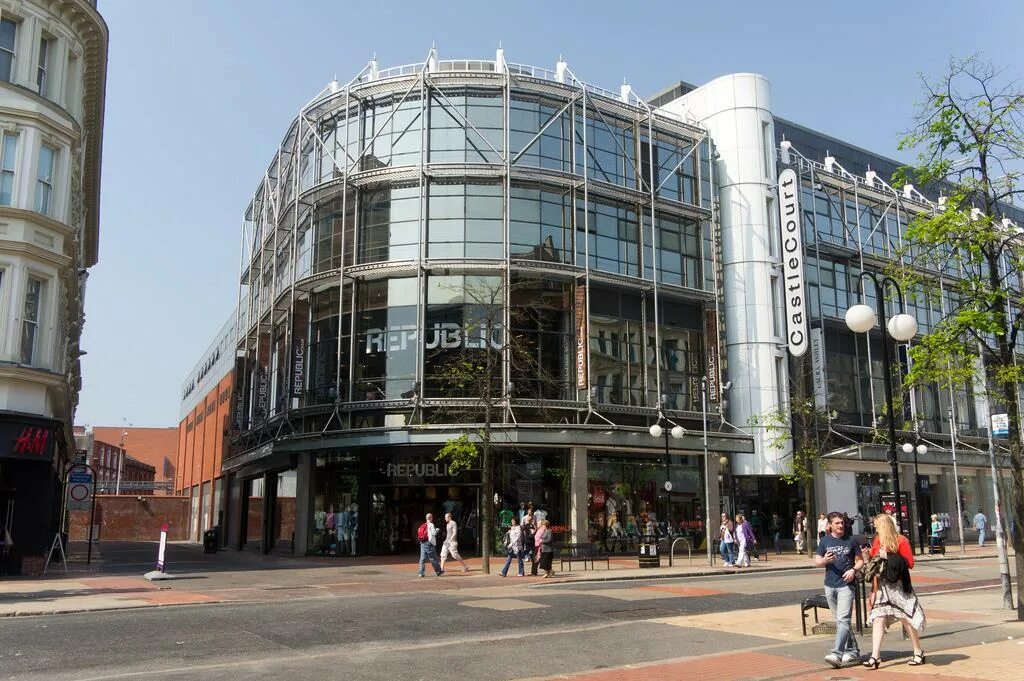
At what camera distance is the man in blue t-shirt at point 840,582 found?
10.1m

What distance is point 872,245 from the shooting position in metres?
48.6

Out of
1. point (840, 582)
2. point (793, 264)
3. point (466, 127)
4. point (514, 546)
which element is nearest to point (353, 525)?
point (514, 546)

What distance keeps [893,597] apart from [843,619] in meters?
0.65

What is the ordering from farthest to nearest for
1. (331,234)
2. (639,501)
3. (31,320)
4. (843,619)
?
1. (331,234)
2. (639,501)
3. (31,320)
4. (843,619)

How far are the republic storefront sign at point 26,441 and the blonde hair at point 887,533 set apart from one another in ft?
69.3

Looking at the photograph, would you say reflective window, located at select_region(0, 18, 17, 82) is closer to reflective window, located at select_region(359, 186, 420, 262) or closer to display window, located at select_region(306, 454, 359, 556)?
reflective window, located at select_region(359, 186, 420, 262)

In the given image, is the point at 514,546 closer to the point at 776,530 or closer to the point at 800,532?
the point at 800,532

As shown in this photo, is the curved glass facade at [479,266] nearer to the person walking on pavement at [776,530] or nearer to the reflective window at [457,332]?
the reflective window at [457,332]

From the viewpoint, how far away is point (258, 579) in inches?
941

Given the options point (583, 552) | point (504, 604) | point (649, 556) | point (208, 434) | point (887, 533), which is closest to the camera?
point (887, 533)

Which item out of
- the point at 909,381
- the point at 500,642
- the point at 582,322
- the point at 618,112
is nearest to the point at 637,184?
the point at 618,112

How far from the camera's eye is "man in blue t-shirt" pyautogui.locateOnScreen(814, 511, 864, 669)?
1014 cm

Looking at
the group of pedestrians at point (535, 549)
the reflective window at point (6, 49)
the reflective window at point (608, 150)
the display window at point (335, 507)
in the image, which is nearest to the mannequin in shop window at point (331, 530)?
the display window at point (335, 507)

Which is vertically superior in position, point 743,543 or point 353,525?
point 353,525
